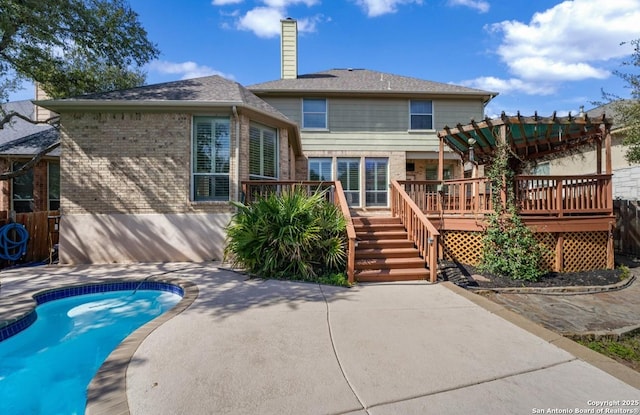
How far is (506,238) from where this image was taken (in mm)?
6898

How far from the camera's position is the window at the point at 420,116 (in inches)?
535

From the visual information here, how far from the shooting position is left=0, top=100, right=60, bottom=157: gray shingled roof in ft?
40.8

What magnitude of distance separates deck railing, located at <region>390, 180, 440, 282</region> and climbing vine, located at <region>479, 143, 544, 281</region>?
5.02ft

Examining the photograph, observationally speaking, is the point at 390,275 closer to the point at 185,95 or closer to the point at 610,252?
the point at 610,252

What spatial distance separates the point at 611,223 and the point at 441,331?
7.08 meters

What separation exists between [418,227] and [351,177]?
267 inches

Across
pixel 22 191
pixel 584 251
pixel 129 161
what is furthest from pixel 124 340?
pixel 22 191

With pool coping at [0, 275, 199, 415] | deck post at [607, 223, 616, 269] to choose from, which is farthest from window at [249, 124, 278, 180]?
deck post at [607, 223, 616, 269]

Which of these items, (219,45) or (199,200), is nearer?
(199,200)

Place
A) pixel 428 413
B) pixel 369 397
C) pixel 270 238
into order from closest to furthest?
pixel 428 413
pixel 369 397
pixel 270 238

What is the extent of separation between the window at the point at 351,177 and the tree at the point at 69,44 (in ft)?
30.2

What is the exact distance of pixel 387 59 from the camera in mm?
17078

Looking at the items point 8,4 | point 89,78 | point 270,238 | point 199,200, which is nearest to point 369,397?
point 270,238

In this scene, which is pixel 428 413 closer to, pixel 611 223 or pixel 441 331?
pixel 441 331
